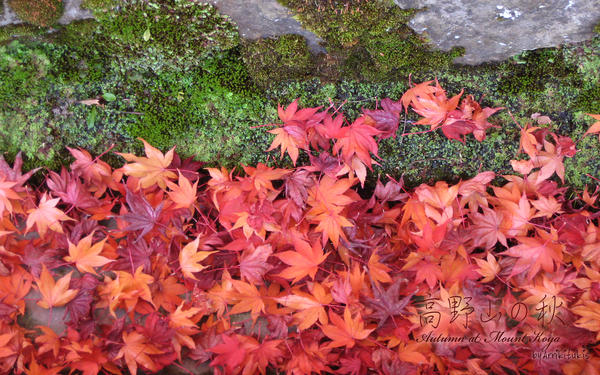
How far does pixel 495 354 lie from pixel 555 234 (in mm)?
710

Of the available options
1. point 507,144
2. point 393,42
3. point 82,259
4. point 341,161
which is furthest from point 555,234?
point 82,259

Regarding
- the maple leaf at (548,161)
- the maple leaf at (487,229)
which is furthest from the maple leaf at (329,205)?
the maple leaf at (548,161)

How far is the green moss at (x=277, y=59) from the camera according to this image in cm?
193

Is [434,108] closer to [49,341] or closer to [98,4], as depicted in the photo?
[98,4]

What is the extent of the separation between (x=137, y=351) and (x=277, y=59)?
1705mm

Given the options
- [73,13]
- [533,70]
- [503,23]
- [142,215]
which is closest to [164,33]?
[73,13]

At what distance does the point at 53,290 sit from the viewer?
193 cm

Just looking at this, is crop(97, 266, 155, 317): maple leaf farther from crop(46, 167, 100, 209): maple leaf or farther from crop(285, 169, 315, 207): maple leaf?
crop(285, 169, 315, 207): maple leaf

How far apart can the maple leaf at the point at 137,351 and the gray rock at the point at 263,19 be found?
5.53ft

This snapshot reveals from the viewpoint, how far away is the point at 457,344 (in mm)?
1964

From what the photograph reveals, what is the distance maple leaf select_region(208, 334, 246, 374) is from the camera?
180 cm

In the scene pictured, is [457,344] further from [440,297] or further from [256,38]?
[256,38]

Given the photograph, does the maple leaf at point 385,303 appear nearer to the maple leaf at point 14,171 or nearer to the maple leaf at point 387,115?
the maple leaf at point 387,115

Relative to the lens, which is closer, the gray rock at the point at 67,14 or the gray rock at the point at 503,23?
the gray rock at the point at 503,23
